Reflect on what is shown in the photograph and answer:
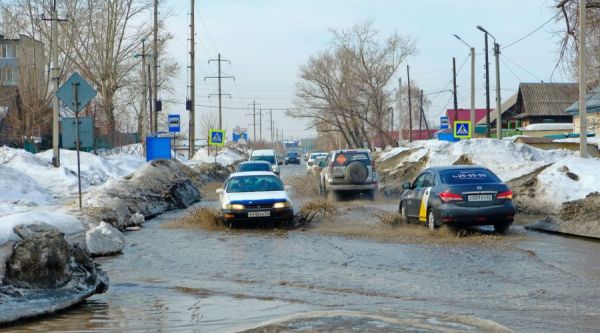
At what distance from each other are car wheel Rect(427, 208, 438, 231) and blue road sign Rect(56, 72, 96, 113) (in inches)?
310

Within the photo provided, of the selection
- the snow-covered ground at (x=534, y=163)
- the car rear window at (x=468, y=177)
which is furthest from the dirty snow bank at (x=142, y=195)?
the snow-covered ground at (x=534, y=163)

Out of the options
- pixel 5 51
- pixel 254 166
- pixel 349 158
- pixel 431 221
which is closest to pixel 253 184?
pixel 431 221

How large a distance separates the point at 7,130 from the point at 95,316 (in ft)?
154

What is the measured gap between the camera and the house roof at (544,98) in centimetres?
6456

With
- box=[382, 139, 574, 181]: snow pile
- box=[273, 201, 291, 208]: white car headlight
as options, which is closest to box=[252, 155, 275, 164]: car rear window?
box=[382, 139, 574, 181]: snow pile

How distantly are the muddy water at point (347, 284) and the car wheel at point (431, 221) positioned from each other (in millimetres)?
184

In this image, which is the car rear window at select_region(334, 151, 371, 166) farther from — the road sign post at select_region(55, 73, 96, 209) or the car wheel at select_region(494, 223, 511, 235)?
the road sign post at select_region(55, 73, 96, 209)

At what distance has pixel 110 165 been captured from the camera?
125ft

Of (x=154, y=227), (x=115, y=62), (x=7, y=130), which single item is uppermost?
(x=115, y=62)

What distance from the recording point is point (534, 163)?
26219 mm

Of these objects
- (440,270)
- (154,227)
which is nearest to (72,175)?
(154,227)

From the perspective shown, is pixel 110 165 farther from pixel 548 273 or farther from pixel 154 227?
pixel 548 273

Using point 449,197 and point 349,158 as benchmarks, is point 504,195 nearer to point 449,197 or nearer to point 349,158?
point 449,197

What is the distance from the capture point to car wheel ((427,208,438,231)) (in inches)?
616
